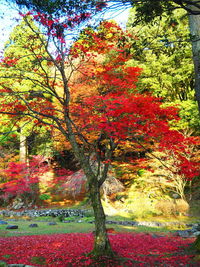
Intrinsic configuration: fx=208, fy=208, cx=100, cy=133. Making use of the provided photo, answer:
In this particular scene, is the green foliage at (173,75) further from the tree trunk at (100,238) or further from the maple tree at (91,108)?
the tree trunk at (100,238)

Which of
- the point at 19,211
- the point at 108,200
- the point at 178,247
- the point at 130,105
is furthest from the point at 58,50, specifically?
the point at 19,211

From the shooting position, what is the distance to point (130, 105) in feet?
23.9

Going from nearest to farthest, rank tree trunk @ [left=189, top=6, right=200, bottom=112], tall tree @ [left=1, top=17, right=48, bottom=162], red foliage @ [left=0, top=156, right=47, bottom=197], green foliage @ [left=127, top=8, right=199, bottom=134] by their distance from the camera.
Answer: tree trunk @ [left=189, top=6, right=200, bottom=112] → tall tree @ [left=1, top=17, right=48, bottom=162] → green foliage @ [left=127, top=8, right=199, bottom=134] → red foliage @ [left=0, top=156, right=47, bottom=197]

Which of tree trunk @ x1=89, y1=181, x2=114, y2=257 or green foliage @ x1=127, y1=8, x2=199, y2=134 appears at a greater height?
green foliage @ x1=127, y1=8, x2=199, y2=134

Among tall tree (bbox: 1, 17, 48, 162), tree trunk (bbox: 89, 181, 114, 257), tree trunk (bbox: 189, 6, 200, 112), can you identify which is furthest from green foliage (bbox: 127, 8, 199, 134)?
tree trunk (bbox: 89, 181, 114, 257)

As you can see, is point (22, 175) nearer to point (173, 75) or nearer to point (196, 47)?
point (173, 75)

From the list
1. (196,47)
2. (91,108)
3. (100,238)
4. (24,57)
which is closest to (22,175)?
(24,57)

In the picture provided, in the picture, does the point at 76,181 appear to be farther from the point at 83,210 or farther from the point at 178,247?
the point at 178,247

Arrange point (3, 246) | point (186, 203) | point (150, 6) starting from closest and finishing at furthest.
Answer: point (150, 6) → point (3, 246) → point (186, 203)

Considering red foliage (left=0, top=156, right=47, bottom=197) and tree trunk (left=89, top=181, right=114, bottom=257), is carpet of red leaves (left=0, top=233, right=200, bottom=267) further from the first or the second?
red foliage (left=0, top=156, right=47, bottom=197)

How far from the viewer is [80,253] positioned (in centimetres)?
541

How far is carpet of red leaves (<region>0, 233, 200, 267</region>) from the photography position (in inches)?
194

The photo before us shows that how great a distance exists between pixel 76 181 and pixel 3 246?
29.4ft

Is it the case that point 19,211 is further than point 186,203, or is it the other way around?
point 19,211
